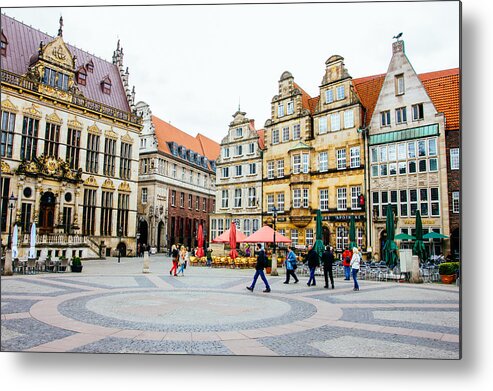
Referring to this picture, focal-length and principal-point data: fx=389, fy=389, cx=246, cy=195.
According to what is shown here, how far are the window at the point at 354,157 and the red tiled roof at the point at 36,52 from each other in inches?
561

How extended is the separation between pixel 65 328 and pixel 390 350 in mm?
5911

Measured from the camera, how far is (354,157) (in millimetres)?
23438

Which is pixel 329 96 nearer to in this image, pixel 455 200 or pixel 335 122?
pixel 335 122

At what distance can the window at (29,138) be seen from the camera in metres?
17.8

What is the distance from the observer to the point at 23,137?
1767 centimetres

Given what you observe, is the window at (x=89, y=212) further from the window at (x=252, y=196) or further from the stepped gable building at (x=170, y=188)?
the window at (x=252, y=196)

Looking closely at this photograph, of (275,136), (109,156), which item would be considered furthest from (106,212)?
(275,136)

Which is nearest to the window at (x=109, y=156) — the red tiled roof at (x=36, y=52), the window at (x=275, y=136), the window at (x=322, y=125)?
the red tiled roof at (x=36, y=52)

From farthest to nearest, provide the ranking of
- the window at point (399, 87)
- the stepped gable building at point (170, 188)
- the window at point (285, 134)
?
the stepped gable building at point (170, 188) → the window at point (285, 134) → the window at point (399, 87)

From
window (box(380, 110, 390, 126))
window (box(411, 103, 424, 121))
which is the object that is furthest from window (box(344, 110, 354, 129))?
window (box(411, 103, 424, 121))

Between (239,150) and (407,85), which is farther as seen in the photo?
(239,150)

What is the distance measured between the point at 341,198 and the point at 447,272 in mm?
11414

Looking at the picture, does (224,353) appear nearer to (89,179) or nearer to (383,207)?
(383,207)

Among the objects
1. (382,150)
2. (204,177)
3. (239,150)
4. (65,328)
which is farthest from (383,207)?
(204,177)
